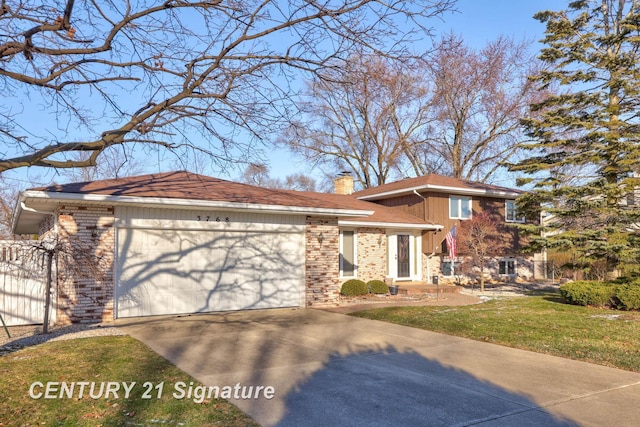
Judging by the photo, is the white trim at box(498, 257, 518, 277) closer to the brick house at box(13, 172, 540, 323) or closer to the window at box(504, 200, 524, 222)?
the window at box(504, 200, 524, 222)

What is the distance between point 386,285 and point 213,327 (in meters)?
9.13

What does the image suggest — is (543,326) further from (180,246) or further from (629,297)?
(180,246)

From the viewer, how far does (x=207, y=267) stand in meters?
12.1

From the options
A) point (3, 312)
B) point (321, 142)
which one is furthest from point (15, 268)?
point (321, 142)

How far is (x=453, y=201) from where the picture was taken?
21875mm

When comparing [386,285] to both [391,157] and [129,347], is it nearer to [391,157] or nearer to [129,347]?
[129,347]

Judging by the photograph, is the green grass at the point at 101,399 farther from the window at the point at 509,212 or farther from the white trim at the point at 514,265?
the window at the point at 509,212

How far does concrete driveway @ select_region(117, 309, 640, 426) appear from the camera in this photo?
16.3ft

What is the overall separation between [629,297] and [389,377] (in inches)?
385

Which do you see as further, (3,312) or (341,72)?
(3,312)

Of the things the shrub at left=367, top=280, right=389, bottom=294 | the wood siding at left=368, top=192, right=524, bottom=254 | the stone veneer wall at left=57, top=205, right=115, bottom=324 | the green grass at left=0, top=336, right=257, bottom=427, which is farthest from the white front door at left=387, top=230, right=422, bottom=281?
the green grass at left=0, top=336, right=257, bottom=427

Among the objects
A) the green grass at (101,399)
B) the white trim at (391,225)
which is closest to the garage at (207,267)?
the green grass at (101,399)

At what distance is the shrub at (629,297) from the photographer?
42.3 ft

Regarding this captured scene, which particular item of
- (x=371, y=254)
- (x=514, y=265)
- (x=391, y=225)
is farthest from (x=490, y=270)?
(x=371, y=254)
